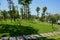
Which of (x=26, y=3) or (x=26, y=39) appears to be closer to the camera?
(x=26, y=39)

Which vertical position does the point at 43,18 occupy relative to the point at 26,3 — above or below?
below

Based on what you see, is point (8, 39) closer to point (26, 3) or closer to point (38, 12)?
point (26, 3)

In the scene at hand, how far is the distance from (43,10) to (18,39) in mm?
29652

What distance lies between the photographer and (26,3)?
23875 mm

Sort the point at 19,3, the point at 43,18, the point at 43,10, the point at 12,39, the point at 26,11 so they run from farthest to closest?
the point at 43,18
the point at 43,10
the point at 26,11
the point at 19,3
the point at 12,39

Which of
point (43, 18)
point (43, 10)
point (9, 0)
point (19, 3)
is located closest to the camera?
point (9, 0)

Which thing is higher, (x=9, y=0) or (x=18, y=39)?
(x=9, y=0)

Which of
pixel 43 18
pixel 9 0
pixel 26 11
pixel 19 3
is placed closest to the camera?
pixel 9 0

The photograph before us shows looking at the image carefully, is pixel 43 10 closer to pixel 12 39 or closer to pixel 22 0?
pixel 22 0

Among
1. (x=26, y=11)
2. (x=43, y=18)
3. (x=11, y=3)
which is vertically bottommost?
(x=43, y=18)

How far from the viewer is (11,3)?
23.3 m

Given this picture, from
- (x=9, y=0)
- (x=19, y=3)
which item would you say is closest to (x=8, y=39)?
(x=9, y=0)

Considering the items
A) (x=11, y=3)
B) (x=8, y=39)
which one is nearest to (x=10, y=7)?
(x=11, y=3)

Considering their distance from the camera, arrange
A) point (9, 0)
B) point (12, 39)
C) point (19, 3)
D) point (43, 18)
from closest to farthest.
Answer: point (12, 39), point (9, 0), point (19, 3), point (43, 18)
